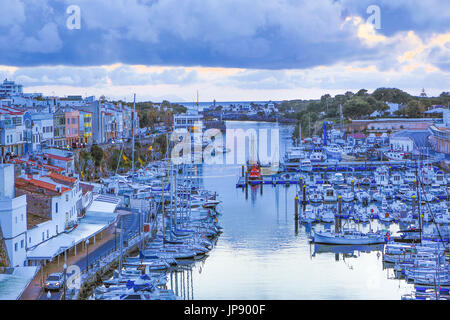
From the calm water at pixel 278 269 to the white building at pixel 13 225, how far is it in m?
1.28

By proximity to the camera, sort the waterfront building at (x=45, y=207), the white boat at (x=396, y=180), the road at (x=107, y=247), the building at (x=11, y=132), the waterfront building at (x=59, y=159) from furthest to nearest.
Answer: the white boat at (x=396, y=180) < the building at (x=11, y=132) < the waterfront building at (x=59, y=159) < the waterfront building at (x=45, y=207) < the road at (x=107, y=247)

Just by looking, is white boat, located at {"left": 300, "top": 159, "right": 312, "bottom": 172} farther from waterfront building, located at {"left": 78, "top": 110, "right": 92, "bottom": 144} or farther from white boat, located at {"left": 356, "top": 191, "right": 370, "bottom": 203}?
waterfront building, located at {"left": 78, "top": 110, "right": 92, "bottom": 144}

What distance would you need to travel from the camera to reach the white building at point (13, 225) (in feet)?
15.2

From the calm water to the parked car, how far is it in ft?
3.35

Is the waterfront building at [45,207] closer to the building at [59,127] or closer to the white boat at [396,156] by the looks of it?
the building at [59,127]

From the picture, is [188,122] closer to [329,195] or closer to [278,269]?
[329,195]

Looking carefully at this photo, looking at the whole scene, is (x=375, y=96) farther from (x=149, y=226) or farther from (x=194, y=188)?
(x=149, y=226)

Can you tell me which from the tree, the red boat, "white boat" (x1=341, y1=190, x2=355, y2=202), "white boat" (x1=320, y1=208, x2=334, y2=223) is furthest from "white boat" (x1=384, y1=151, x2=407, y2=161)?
"white boat" (x1=320, y1=208, x2=334, y2=223)

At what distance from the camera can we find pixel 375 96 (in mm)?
28906

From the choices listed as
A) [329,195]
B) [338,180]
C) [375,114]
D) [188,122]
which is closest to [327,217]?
[329,195]

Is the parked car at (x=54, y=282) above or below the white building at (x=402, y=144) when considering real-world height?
below

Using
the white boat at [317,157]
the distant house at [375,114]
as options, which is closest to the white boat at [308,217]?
the white boat at [317,157]

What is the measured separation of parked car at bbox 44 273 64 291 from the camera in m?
4.41

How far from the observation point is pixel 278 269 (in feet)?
19.7
